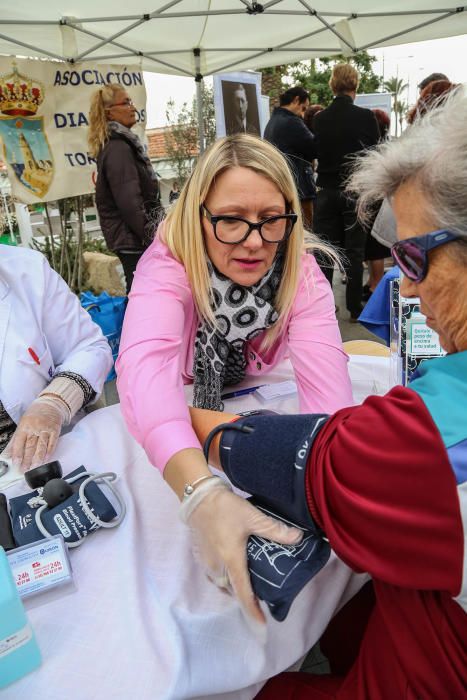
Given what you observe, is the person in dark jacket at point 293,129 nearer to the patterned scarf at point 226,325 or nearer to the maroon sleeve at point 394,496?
the patterned scarf at point 226,325

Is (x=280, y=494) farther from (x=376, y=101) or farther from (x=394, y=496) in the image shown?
(x=376, y=101)

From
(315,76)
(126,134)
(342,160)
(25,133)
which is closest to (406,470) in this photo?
(126,134)

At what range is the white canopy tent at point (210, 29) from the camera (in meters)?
4.15

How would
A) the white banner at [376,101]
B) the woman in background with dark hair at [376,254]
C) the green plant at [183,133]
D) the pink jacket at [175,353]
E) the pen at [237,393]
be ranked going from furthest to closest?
the green plant at [183,133] → the white banner at [376,101] → the woman in background with dark hair at [376,254] → the pen at [237,393] → the pink jacket at [175,353]

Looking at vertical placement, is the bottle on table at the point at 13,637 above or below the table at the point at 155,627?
above

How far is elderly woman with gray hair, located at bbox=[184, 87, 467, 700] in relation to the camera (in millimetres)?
678

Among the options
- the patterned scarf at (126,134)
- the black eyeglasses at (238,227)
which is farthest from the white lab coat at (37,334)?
the patterned scarf at (126,134)

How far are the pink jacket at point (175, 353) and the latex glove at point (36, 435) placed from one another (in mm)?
226

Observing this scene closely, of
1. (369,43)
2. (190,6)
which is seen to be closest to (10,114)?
(190,6)

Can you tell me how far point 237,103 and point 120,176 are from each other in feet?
8.16

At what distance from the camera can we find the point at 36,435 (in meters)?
1.34

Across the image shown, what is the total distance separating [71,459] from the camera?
1308mm

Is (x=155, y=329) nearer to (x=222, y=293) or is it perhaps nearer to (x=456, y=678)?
(x=222, y=293)

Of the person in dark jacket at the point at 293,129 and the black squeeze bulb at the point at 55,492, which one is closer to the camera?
the black squeeze bulb at the point at 55,492
